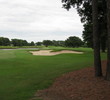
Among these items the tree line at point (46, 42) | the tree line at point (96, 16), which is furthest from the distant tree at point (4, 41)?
the tree line at point (96, 16)

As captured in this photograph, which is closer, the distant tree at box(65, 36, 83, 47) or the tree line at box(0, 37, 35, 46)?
the distant tree at box(65, 36, 83, 47)

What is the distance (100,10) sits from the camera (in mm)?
17859

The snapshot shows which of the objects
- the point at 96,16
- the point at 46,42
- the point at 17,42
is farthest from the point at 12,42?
the point at 96,16

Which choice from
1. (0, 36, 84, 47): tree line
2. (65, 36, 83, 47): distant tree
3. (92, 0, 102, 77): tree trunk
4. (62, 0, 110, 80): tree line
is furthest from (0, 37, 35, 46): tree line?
(92, 0, 102, 77): tree trunk

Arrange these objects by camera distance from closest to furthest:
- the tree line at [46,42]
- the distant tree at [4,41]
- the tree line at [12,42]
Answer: the tree line at [46,42], the distant tree at [4,41], the tree line at [12,42]

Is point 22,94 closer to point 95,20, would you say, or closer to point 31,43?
point 95,20

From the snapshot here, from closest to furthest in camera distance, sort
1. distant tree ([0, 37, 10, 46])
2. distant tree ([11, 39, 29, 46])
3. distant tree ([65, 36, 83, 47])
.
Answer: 1. distant tree ([65, 36, 83, 47])
2. distant tree ([0, 37, 10, 46])
3. distant tree ([11, 39, 29, 46])

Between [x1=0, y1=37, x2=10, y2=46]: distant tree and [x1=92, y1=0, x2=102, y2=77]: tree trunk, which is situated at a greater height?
[x1=0, y1=37, x2=10, y2=46]: distant tree

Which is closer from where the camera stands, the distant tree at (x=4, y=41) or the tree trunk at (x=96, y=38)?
the tree trunk at (x=96, y=38)

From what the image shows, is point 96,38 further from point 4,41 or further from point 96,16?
point 4,41

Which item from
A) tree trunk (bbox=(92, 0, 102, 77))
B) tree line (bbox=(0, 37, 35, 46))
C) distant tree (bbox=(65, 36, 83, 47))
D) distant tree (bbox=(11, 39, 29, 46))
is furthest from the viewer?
distant tree (bbox=(11, 39, 29, 46))

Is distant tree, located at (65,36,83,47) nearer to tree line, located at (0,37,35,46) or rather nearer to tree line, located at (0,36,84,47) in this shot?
tree line, located at (0,36,84,47)

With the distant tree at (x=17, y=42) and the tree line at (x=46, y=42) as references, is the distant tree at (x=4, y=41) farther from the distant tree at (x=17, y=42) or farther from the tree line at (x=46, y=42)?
the distant tree at (x=17, y=42)

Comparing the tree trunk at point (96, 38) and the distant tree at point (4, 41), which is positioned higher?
the distant tree at point (4, 41)
